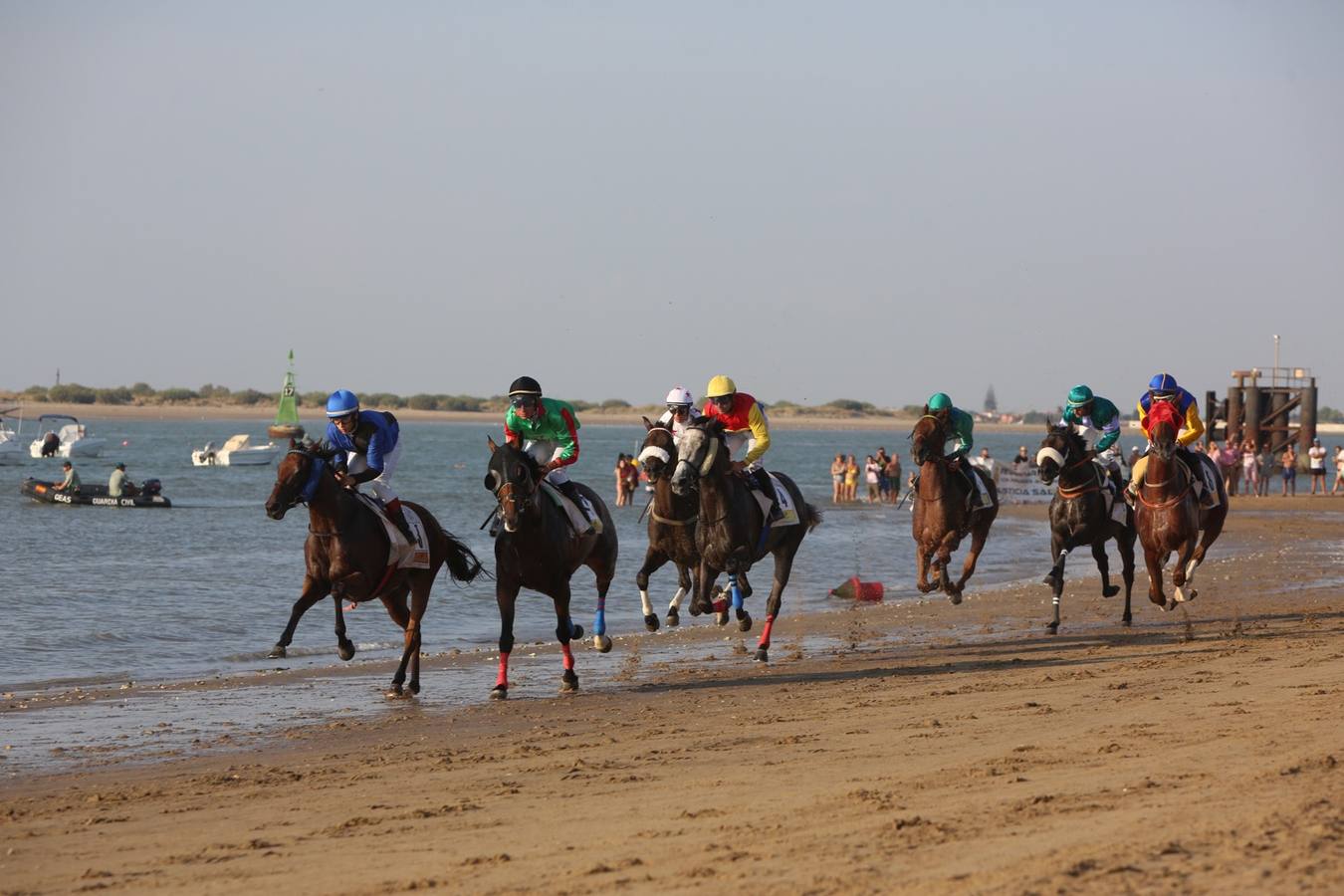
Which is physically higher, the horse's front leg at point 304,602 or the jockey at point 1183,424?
the jockey at point 1183,424

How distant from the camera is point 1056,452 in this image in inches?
687

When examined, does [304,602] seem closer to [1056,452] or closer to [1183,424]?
[1056,452]

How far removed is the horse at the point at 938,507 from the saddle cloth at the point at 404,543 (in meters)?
5.88

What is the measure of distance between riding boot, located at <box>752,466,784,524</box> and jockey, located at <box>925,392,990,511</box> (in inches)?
97.5

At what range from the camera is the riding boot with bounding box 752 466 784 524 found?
15795 mm

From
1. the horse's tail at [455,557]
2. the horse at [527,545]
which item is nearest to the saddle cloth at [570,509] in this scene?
the horse at [527,545]

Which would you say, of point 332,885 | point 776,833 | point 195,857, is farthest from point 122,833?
point 776,833

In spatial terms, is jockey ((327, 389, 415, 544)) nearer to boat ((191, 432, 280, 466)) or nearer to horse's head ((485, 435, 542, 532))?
horse's head ((485, 435, 542, 532))

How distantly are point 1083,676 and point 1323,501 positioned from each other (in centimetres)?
4271

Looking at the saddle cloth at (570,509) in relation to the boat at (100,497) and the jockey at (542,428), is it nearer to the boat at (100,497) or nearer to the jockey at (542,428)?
the jockey at (542,428)

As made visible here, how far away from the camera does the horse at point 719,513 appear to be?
47.9 ft

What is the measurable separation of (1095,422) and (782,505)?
180 inches

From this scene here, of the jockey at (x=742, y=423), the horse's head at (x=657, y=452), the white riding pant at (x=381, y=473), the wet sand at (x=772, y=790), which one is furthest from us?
the jockey at (x=742, y=423)

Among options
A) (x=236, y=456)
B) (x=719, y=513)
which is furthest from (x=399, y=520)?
(x=236, y=456)
